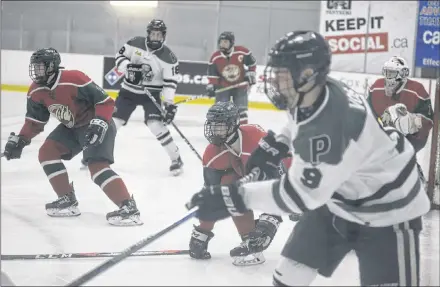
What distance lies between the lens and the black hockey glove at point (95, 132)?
3.33m

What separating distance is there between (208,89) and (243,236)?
3.60 metres

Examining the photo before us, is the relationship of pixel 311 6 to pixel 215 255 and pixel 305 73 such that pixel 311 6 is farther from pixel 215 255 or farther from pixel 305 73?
pixel 305 73

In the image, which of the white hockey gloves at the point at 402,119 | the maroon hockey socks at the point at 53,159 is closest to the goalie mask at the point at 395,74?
the white hockey gloves at the point at 402,119

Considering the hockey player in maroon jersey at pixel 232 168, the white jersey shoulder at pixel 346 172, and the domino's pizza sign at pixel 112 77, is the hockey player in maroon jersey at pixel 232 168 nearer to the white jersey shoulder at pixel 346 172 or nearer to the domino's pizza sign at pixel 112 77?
the white jersey shoulder at pixel 346 172

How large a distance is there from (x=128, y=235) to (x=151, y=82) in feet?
6.83

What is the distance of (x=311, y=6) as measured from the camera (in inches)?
436

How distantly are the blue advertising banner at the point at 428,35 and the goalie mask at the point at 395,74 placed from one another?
635cm

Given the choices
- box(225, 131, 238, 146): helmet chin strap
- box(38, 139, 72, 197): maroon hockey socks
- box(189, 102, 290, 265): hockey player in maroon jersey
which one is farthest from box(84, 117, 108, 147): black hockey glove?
box(225, 131, 238, 146): helmet chin strap

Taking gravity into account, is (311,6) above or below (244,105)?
above

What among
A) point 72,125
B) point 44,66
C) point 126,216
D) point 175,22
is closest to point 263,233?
point 126,216

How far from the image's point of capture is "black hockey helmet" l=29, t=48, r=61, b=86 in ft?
11.0

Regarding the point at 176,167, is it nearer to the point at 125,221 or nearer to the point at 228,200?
the point at 125,221

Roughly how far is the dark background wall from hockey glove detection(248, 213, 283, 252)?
808 centimetres

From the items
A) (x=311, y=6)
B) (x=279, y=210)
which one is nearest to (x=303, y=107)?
(x=279, y=210)
